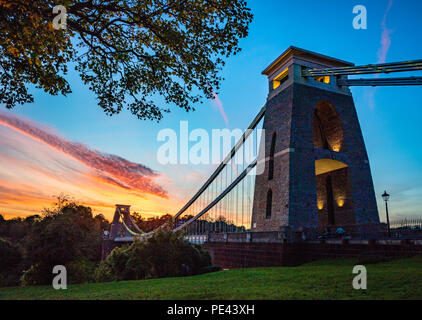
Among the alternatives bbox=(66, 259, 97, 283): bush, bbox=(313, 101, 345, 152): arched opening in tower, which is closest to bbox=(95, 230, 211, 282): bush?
bbox=(66, 259, 97, 283): bush

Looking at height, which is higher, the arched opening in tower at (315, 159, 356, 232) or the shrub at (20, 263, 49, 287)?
the arched opening in tower at (315, 159, 356, 232)

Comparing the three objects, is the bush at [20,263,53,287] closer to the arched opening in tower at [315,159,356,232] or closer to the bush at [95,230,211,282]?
the bush at [95,230,211,282]

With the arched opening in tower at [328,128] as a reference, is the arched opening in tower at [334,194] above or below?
below

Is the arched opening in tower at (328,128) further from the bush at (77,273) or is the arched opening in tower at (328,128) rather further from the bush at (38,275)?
the bush at (38,275)

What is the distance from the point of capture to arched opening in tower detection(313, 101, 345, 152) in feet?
70.4

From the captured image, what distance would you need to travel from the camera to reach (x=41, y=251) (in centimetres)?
1516

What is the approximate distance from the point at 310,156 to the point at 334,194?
4.12 meters

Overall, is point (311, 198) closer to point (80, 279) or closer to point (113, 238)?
point (80, 279)

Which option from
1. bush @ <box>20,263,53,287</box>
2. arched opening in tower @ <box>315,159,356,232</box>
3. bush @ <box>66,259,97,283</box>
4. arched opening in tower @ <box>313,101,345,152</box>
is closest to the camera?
bush @ <box>20,263,53,287</box>

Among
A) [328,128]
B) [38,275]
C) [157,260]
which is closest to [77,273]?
[38,275]

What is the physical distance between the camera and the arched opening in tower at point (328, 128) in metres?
21.5

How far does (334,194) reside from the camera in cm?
2114

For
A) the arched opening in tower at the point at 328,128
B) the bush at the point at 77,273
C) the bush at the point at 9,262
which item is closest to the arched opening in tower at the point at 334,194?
the arched opening in tower at the point at 328,128

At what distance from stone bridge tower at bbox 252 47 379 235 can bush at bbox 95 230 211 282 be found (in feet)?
23.1
